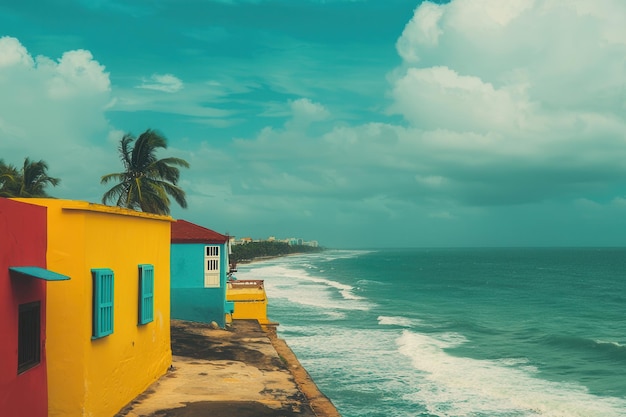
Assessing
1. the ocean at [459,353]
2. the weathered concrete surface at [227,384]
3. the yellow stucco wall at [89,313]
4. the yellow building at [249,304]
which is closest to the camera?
the yellow stucco wall at [89,313]

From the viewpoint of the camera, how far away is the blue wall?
784 inches

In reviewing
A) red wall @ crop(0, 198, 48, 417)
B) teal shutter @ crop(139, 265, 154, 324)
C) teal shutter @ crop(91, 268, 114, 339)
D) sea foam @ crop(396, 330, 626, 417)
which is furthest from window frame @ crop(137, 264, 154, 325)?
sea foam @ crop(396, 330, 626, 417)

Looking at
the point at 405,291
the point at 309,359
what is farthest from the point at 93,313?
the point at 405,291

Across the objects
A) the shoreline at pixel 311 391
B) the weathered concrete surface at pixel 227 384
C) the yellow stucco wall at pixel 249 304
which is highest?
the yellow stucco wall at pixel 249 304

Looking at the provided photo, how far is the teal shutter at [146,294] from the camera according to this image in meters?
11.5

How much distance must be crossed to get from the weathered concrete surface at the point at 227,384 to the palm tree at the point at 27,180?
14.0 metres

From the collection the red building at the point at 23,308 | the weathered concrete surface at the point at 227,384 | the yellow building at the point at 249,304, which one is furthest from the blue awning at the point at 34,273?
the yellow building at the point at 249,304

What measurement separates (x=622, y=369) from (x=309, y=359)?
40.5 feet

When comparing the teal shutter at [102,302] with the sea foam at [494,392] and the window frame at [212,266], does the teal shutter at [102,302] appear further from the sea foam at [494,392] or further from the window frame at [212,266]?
the sea foam at [494,392]

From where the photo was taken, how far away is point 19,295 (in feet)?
24.8

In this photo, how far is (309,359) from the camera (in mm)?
24562

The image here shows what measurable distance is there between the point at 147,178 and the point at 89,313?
1597 centimetres

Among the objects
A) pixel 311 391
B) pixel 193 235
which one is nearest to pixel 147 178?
pixel 193 235

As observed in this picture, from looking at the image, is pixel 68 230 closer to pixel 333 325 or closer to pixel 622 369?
pixel 622 369
